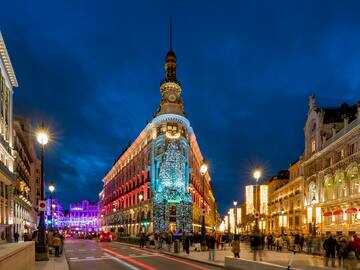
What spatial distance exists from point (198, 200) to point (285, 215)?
56.7 ft

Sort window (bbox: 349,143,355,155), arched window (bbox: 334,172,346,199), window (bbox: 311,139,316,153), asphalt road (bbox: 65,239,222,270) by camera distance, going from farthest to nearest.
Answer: window (bbox: 311,139,316,153) < arched window (bbox: 334,172,346,199) < window (bbox: 349,143,355,155) < asphalt road (bbox: 65,239,222,270)

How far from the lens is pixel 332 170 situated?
205 feet

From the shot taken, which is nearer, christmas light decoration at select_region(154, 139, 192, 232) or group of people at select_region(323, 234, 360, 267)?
group of people at select_region(323, 234, 360, 267)

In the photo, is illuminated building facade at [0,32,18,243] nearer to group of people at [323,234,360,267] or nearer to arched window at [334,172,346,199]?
group of people at [323,234,360,267]

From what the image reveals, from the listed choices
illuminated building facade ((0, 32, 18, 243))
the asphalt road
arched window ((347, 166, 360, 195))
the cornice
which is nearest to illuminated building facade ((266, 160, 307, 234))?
arched window ((347, 166, 360, 195))

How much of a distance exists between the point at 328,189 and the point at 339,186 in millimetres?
5248

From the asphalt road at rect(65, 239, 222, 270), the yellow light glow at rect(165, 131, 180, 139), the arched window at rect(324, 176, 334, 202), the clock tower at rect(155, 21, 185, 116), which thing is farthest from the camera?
the clock tower at rect(155, 21, 185, 116)

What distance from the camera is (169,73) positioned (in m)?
84.6

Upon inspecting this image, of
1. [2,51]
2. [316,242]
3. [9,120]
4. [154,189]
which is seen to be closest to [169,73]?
[154,189]

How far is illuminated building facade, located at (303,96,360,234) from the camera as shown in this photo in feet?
175

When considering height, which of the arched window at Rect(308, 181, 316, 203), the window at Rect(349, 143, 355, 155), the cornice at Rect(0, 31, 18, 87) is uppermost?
the cornice at Rect(0, 31, 18, 87)

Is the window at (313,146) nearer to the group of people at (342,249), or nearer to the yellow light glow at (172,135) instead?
the yellow light glow at (172,135)

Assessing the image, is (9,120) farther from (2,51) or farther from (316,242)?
(316,242)

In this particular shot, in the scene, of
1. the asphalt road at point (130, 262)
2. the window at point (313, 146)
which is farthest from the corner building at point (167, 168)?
the asphalt road at point (130, 262)
